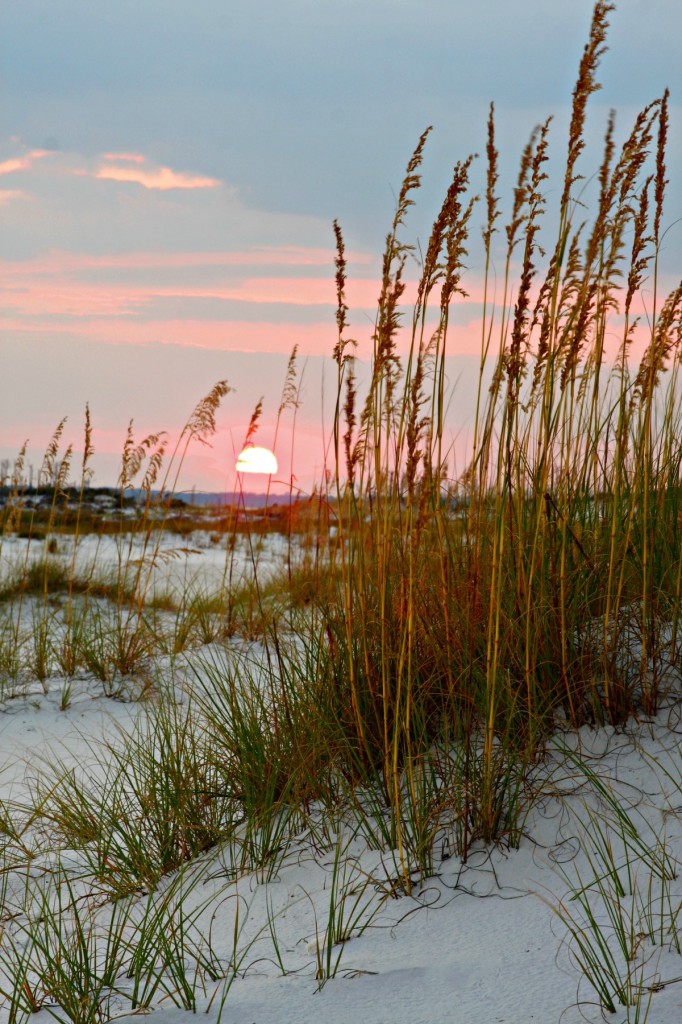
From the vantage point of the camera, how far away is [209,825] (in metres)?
2.73

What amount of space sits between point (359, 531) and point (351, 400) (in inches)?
14.7

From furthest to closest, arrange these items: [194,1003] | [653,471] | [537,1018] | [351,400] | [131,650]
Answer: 1. [131,650]
2. [653,471]
3. [351,400]
4. [194,1003]
5. [537,1018]

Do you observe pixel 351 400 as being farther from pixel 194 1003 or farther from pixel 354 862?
pixel 194 1003

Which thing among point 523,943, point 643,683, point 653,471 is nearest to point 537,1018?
point 523,943

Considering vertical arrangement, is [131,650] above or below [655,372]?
below

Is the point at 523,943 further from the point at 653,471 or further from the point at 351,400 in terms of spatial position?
the point at 653,471

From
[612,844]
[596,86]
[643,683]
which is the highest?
[596,86]

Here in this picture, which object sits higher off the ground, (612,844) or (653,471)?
(653,471)

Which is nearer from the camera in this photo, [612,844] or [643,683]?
[612,844]

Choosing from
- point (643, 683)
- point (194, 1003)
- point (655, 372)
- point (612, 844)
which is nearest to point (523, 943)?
point (612, 844)

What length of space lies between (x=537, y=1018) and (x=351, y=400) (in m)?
1.51

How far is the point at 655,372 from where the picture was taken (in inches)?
108

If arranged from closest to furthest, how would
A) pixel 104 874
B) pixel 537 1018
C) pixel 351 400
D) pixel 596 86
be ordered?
pixel 537 1018 < pixel 596 86 < pixel 351 400 < pixel 104 874

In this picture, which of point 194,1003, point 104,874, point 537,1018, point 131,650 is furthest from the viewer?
point 131,650
